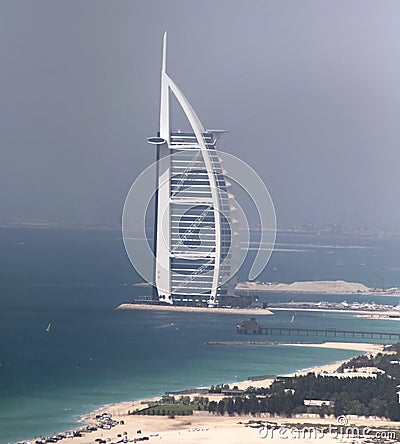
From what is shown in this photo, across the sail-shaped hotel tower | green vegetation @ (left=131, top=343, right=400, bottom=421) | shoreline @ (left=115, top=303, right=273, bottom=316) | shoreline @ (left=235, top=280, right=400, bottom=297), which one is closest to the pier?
shoreline @ (left=115, top=303, right=273, bottom=316)

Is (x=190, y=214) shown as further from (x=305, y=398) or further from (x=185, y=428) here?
(x=185, y=428)

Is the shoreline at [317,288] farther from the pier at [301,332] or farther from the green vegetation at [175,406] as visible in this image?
the green vegetation at [175,406]

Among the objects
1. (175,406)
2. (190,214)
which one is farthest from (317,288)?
(175,406)

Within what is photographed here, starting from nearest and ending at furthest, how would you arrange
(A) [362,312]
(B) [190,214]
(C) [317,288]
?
(A) [362,312], (B) [190,214], (C) [317,288]

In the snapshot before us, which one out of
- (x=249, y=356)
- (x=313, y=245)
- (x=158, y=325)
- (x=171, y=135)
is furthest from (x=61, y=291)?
(x=313, y=245)

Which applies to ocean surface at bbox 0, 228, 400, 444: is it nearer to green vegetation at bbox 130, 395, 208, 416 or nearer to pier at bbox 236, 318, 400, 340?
pier at bbox 236, 318, 400, 340
